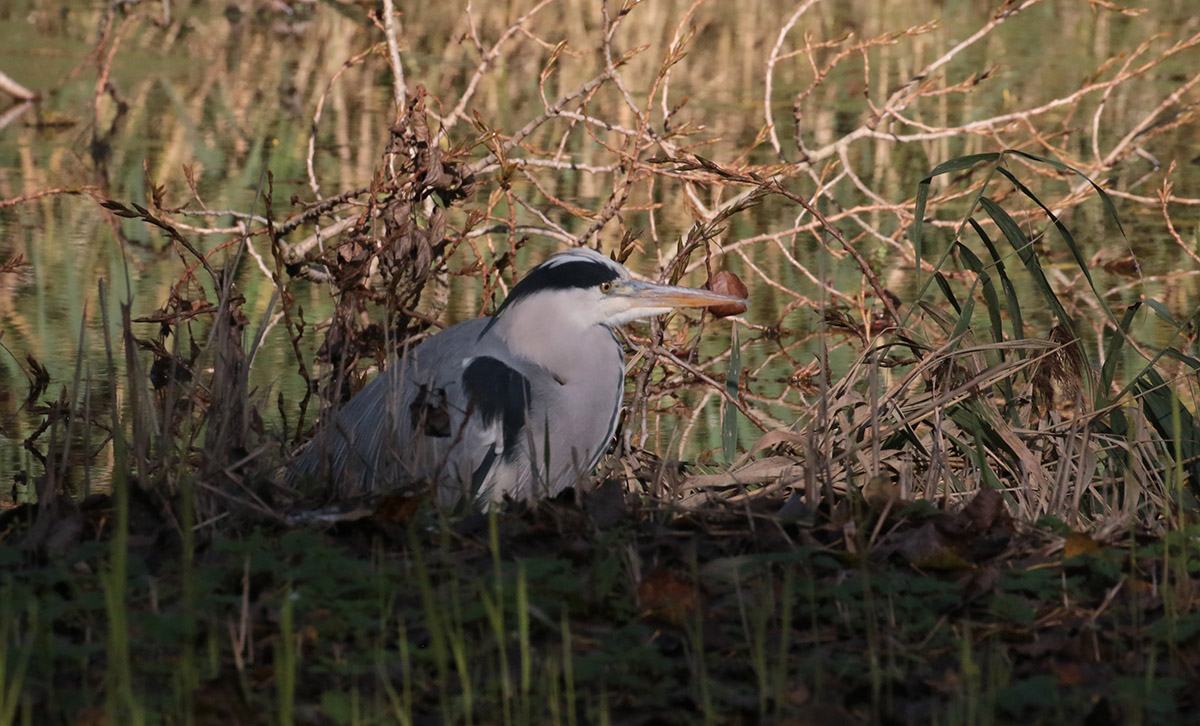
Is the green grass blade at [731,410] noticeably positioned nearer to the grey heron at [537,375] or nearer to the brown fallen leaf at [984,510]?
the grey heron at [537,375]

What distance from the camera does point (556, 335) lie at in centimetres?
434

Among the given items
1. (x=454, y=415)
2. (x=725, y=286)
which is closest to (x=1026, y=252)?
(x=725, y=286)

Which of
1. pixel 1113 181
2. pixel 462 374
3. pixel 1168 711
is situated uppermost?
pixel 1113 181

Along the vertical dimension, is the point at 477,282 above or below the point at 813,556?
above

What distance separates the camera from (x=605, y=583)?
2.90 m

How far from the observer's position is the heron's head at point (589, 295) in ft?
14.1

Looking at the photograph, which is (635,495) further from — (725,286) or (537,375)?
(725,286)

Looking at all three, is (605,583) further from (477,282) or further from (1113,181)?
(1113,181)

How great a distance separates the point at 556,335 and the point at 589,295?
5.6 inches

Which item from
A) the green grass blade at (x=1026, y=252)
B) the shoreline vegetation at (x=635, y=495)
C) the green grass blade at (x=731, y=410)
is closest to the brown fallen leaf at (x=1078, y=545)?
the shoreline vegetation at (x=635, y=495)

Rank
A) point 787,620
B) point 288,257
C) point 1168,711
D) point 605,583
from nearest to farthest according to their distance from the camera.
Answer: point 1168,711, point 787,620, point 605,583, point 288,257

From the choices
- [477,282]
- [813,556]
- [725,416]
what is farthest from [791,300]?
[813,556]

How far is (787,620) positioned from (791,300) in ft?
16.1

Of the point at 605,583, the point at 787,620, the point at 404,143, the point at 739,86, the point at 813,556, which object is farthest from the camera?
the point at 739,86
